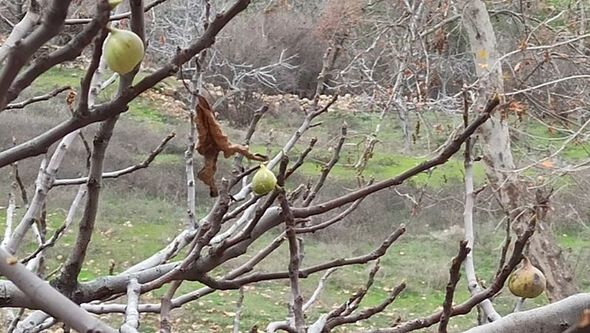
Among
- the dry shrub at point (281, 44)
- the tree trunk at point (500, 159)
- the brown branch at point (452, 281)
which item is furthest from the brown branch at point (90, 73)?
the dry shrub at point (281, 44)

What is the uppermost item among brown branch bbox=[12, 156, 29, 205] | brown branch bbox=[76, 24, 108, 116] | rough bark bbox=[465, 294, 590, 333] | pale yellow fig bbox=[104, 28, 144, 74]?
brown branch bbox=[12, 156, 29, 205]

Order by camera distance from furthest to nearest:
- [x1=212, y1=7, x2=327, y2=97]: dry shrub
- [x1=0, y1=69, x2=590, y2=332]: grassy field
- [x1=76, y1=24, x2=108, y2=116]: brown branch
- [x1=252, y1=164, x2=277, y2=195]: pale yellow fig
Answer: [x1=212, y1=7, x2=327, y2=97]: dry shrub, [x1=0, y1=69, x2=590, y2=332]: grassy field, [x1=252, y1=164, x2=277, y2=195]: pale yellow fig, [x1=76, y1=24, x2=108, y2=116]: brown branch

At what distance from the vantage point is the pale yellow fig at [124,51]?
0.56 m

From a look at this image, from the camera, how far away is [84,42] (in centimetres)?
49

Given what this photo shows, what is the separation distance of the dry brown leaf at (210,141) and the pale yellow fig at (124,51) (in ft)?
0.27

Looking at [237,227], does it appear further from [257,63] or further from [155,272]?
[257,63]

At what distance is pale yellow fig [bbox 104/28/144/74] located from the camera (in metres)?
0.56

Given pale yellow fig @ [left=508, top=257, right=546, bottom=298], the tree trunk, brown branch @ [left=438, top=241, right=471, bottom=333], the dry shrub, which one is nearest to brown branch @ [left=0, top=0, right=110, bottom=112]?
brown branch @ [left=438, top=241, right=471, bottom=333]

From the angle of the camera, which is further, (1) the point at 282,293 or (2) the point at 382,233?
(2) the point at 382,233

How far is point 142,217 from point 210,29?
5525 millimetres

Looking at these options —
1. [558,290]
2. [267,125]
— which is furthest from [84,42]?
[267,125]

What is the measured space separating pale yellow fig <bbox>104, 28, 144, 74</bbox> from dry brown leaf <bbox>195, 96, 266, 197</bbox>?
0.08 m

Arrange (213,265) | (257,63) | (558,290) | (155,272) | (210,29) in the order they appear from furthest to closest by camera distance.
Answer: (257,63)
(558,290)
(155,272)
(213,265)
(210,29)

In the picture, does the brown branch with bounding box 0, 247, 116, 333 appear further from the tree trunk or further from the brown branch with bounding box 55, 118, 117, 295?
the tree trunk
